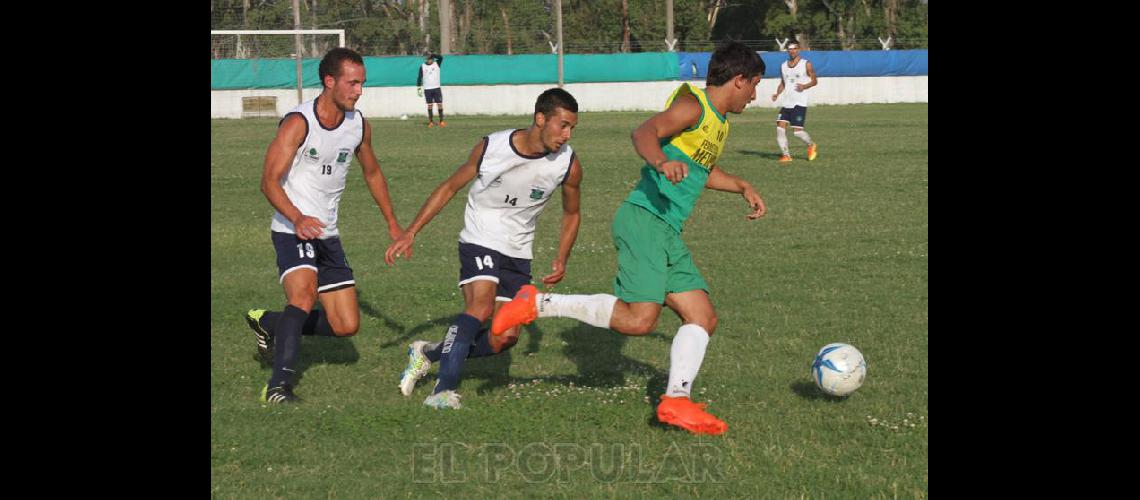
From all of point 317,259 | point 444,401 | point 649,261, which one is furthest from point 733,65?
point 317,259

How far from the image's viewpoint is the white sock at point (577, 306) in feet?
23.6

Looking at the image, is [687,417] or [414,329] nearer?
[687,417]

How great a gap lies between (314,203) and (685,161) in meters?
2.52

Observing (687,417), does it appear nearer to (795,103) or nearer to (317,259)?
(317,259)

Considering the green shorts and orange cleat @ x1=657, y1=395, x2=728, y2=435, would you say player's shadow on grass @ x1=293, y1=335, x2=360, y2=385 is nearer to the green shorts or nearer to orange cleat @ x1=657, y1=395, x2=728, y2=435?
the green shorts

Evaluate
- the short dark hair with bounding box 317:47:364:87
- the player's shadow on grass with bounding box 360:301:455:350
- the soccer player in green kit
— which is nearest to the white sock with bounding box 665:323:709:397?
the soccer player in green kit

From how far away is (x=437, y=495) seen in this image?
582cm

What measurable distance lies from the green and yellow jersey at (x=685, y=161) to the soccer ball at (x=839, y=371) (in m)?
1.22

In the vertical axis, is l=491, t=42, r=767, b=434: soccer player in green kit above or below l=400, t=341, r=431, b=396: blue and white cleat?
above

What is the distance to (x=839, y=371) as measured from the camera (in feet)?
24.0

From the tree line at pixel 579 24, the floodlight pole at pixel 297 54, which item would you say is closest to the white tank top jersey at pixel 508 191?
the floodlight pole at pixel 297 54

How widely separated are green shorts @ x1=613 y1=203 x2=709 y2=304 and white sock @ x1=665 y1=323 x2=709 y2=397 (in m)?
0.27

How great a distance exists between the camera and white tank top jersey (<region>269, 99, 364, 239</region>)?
7.92m

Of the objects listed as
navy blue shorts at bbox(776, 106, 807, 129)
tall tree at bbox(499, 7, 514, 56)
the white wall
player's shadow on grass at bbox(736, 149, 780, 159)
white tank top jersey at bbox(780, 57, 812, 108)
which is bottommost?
player's shadow on grass at bbox(736, 149, 780, 159)
